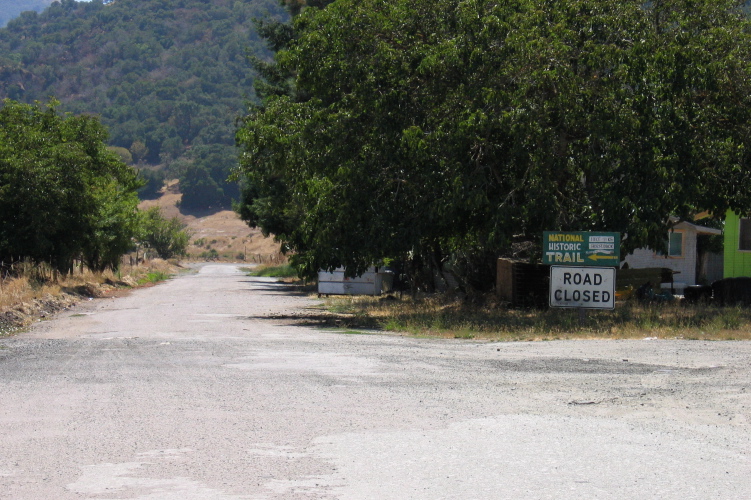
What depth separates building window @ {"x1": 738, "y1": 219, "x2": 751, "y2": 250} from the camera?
2620cm

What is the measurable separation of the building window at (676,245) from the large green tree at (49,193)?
922 inches

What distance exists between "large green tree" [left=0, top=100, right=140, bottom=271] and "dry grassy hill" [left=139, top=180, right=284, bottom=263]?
277 ft

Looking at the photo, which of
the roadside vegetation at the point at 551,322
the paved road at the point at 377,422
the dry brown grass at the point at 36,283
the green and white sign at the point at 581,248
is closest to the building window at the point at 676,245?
the roadside vegetation at the point at 551,322

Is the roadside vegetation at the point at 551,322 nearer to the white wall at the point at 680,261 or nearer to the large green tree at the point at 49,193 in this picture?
the white wall at the point at 680,261

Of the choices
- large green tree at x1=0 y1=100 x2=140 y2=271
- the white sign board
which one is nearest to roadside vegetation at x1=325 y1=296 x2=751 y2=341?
the white sign board

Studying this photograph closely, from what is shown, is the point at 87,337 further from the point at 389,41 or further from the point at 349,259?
the point at 389,41

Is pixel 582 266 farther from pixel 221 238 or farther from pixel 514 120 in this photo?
pixel 221 238

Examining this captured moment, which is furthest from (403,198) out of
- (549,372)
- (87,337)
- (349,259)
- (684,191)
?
(549,372)

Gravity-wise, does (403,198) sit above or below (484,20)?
below

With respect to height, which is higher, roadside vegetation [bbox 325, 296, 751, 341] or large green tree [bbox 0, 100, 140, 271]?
large green tree [bbox 0, 100, 140, 271]

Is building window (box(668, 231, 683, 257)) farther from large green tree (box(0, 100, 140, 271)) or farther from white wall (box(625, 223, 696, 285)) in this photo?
large green tree (box(0, 100, 140, 271))

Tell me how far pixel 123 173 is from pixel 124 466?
39256 mm

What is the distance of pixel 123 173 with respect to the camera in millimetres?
43719

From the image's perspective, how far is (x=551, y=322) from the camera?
63.1 ft
